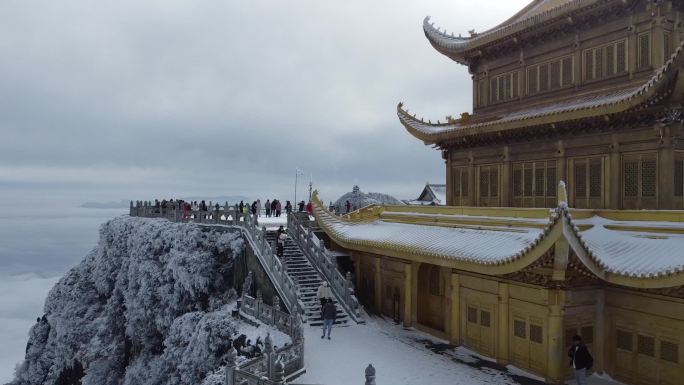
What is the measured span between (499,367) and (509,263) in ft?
12.1

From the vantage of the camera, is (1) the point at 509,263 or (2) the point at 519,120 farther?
(2) the point at 519,120

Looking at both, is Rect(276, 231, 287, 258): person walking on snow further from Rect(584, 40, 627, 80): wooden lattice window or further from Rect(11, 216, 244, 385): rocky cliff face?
Rect(584, 40, 627, 80): wooden lattice window

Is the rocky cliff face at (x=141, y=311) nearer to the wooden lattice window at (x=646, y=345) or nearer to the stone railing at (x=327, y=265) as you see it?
the stone railing at (x=327, y=265)

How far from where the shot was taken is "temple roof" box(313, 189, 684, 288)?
11.5 metres

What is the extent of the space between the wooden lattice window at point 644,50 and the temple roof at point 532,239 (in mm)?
4767

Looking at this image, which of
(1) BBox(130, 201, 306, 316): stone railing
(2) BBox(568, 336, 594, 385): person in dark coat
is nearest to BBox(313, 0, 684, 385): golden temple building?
(2) BBox(568, 336, 594, 385): person in dark coat

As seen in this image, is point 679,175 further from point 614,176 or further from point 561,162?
point 561,162

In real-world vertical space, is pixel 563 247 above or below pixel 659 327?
above

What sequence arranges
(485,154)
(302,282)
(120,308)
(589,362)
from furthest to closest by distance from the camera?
1. (120,308)
2. (302,282)
3. (485,154)
4. (589,362)

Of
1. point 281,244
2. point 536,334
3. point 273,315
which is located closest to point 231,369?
point 273,315

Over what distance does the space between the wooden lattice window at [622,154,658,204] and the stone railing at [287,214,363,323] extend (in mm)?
9831

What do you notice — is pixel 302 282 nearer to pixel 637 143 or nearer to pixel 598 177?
pixel 598 177

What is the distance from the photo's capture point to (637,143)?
48.4 ft

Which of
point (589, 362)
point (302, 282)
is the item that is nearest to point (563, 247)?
point (589, 362)
